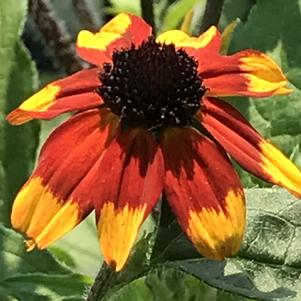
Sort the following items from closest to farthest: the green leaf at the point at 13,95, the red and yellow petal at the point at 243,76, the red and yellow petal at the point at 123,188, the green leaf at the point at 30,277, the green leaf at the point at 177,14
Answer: the red and yellow petal at the point at 123,188 < the red and yellow petal at the point at 243,76 < the green leaf at the point at 30,277 < the green leaf at the point at 13,95 < the green leaf at the point at 177,14

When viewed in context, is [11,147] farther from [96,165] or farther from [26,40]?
[26,40]

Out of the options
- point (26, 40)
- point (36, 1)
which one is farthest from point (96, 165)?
point (26, 40)

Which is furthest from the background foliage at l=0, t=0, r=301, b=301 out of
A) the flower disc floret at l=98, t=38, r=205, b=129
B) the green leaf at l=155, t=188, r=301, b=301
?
Answer: the flower disc floret at l=98, t=38, r=205, b=129

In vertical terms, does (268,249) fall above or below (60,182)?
below

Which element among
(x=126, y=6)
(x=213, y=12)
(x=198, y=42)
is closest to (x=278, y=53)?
(x=213, y=12)

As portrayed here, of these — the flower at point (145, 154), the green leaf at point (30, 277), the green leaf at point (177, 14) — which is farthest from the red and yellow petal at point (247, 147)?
the green leaf at point (177, 14)

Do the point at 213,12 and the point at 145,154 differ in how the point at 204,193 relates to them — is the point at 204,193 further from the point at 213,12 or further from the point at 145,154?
the point at 213,12

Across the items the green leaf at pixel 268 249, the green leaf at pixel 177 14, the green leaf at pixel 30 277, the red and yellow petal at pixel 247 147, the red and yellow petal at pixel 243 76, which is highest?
the red and yellow petal at pixel 243 76

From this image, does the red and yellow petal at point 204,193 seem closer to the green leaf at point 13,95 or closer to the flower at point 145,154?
the flower at point 145,154
